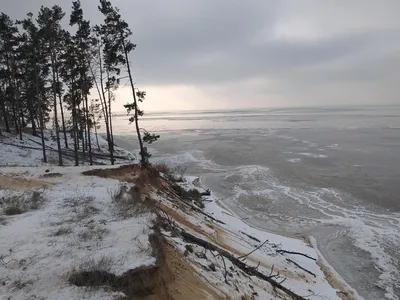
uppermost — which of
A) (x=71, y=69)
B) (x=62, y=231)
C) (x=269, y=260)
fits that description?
(x=71, y=69)

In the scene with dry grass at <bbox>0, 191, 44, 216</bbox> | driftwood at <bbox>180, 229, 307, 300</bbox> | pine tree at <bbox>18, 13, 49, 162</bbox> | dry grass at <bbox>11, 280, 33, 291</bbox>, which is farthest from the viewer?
pine tree at <bbox>18, 13, 49, 162</bbox>

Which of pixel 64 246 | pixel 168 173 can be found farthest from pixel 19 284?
pixel 168 173

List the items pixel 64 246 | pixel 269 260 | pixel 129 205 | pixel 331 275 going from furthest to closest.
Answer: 1. pixel 331 275
2. pixel 269 260
3. pixel 129 205
4. pixel 64 246

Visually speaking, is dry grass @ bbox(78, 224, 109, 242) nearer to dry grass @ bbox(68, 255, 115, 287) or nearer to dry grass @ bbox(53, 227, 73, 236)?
dry grass @ bbox(53, 227, 73, 236)

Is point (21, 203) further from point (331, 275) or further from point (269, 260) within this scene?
point (331, 275)

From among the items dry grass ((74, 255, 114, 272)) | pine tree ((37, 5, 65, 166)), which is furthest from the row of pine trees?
dry grass ((74, 255, 114, 272))

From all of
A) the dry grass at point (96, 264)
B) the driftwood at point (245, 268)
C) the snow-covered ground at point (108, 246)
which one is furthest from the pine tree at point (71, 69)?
the dry grass at point (96, 264)
